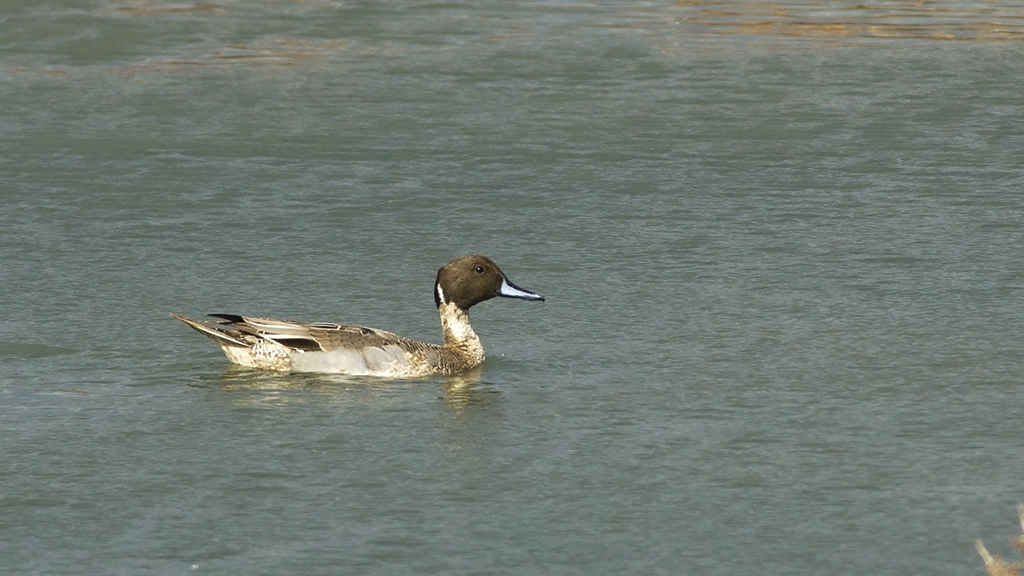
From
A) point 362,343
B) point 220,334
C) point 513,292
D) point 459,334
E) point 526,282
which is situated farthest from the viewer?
point 526,282

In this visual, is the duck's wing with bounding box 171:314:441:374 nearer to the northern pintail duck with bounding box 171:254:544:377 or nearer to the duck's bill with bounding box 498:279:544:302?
the northern pintail duck with bounding box 171:254:544:377

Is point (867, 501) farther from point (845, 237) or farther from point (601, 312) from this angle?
point (845, 237)

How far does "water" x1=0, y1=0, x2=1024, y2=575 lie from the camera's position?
6.07m

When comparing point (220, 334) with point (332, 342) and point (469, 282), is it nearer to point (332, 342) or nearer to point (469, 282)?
point (332, 342)

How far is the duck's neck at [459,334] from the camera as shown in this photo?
317 inches

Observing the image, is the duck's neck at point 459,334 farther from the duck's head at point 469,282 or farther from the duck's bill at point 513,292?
the duck's bill at point 513,292

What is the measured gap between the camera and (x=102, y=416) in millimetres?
7172

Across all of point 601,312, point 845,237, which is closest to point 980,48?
point 845,237

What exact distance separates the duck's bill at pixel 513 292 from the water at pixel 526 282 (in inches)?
9.7

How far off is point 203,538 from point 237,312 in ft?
9.44

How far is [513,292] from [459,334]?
0.34 meters

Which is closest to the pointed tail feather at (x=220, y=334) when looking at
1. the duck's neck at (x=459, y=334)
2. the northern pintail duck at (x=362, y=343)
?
the northern pintail duck at (x=362, y=343)

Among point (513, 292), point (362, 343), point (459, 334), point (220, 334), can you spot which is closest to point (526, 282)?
point (513, 292)

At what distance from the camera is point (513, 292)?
8.26 meters
